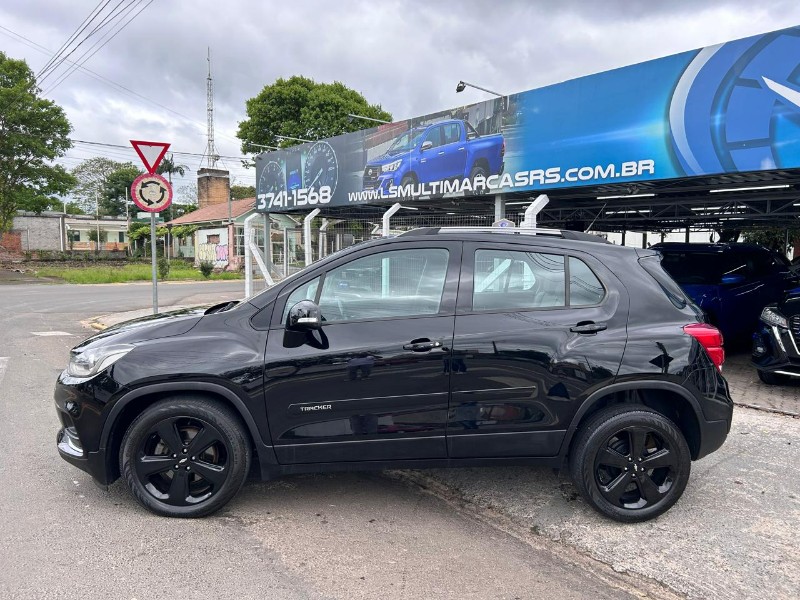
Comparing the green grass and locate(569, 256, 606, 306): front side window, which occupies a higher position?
locate(569, 256, 606, 306): front side window

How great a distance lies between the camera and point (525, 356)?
10.8 ft

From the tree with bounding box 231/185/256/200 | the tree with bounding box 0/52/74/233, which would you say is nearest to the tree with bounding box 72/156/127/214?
the tree with bounding box 231/185/256/200

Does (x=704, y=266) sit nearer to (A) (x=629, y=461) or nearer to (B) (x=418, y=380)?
(A) (x=629, y=461)

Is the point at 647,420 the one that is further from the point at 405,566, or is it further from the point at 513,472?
the point at 405,566

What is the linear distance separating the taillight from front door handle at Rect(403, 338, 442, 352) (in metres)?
1.58

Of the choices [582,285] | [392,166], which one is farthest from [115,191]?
[582,285]

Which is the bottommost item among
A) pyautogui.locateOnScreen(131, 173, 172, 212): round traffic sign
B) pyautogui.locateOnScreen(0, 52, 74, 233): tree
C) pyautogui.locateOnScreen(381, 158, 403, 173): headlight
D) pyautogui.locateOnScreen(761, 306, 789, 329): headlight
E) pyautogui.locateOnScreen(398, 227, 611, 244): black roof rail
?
pyautogui.locateOnScreen(761, 306, 789, 329): headlight

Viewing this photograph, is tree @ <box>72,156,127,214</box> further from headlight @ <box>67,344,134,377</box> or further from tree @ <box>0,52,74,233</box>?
headlight @ <box>67,344,134,377</box>

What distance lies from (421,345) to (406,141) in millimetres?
7428

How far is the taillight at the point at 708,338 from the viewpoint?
3.40m

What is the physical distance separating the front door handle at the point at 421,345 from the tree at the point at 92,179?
252 feet

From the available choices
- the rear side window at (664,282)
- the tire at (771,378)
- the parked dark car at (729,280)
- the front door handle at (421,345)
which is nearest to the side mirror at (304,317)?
the front door handle at (421,345)

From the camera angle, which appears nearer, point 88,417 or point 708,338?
point 88,417

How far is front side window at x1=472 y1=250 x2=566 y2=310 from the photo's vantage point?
3412mm
